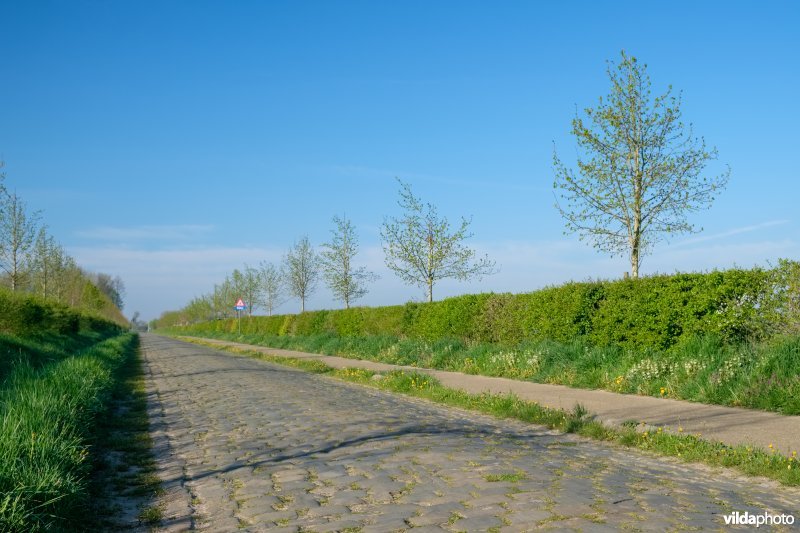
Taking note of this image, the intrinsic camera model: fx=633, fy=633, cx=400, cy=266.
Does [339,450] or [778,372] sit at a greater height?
[778,372]

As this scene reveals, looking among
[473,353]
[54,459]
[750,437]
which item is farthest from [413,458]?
[473,353]

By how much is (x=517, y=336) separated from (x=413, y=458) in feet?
40.3

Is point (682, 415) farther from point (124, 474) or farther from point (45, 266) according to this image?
point (45, 266)

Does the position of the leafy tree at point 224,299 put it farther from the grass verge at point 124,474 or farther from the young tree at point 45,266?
the grass verge at point 124,474

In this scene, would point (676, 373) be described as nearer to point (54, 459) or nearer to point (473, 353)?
point (473, 353)

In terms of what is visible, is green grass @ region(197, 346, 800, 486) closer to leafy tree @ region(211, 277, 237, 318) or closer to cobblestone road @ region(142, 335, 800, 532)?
cobblestone road @ region(142, 335, 800, 532)

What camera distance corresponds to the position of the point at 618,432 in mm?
8398

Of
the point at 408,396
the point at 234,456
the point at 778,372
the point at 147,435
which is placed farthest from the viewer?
the point at 408,396

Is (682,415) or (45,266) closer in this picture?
(682,415)

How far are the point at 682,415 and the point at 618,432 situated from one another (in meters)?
1.42

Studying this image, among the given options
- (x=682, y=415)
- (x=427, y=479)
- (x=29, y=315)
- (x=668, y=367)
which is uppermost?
(x=29, y=315)

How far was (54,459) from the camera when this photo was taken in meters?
5.53

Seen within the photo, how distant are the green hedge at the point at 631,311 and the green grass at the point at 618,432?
12.8 feet

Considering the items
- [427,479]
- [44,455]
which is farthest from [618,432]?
[44,455]
